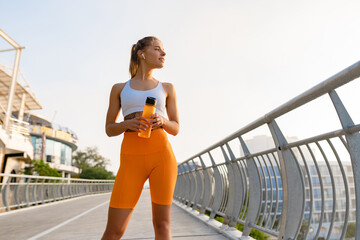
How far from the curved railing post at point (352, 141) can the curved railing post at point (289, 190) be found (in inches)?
39.4

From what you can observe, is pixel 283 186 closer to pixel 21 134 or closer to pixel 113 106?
pixel 113 106

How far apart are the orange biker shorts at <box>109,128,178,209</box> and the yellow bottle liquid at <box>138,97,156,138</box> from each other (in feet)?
0.30

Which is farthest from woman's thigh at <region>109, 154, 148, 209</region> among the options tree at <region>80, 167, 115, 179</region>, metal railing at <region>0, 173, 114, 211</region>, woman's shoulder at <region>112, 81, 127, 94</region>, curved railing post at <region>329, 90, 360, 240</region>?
tree at <region>80, 167, 115, 179</region>

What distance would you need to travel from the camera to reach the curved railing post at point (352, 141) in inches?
76.7

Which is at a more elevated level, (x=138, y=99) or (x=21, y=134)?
(x=21, y=134)

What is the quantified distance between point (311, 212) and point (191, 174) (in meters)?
7.18

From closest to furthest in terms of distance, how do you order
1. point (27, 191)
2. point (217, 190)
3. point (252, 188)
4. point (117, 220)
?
1. point (117, 220)
2. point (252, 188)
3. point (217, 190)
4. point (27, 191)

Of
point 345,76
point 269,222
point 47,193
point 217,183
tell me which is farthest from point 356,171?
point 47,193

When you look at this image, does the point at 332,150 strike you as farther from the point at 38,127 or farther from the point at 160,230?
the point at 38,127

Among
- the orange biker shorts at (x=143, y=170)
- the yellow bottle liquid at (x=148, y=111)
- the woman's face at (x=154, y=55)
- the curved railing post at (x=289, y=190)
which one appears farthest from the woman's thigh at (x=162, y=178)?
the curved railing post at (x=289, y=190)

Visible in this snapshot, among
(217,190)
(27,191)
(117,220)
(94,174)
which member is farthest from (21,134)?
(94,174)

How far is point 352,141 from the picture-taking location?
200 cm

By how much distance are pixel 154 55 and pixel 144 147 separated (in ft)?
2.18

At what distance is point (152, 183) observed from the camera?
1993mm
